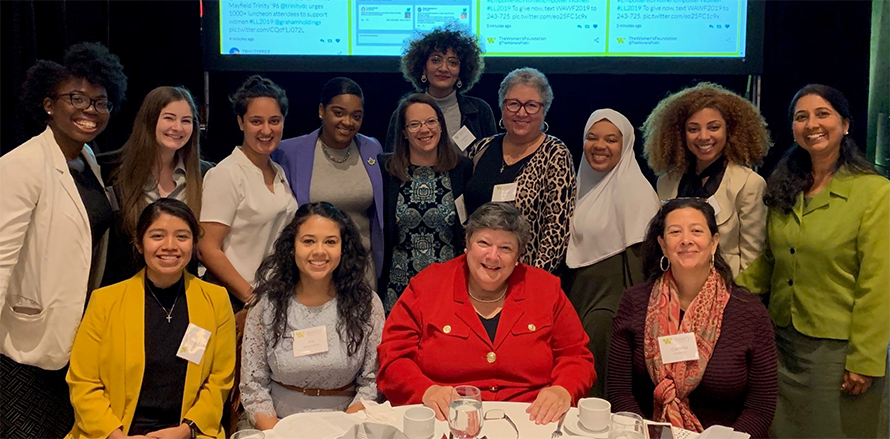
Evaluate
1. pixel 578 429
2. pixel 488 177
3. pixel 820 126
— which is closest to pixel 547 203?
pixel 488 177

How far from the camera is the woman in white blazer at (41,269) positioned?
2520 millimetres

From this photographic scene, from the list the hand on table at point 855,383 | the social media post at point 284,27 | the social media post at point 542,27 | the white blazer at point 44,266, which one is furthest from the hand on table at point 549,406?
the social media post at point 284,27

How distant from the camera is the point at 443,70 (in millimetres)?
3734

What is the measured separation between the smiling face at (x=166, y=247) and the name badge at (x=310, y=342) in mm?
490

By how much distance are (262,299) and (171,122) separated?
88 centimetres

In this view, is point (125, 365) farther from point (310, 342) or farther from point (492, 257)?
point (492, 257)

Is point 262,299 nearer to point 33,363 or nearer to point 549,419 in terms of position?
point 33,363

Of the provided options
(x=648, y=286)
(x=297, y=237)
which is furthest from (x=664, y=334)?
(x=297, y=237)

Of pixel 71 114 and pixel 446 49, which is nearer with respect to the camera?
pixel 71 114

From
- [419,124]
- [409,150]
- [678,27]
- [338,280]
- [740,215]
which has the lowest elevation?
[338,280]

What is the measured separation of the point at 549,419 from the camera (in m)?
2.03

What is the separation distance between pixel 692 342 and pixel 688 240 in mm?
338

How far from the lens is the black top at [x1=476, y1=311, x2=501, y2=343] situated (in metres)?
2.41

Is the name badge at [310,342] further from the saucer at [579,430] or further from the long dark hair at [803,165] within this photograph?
the long dark hair at [803,165]
